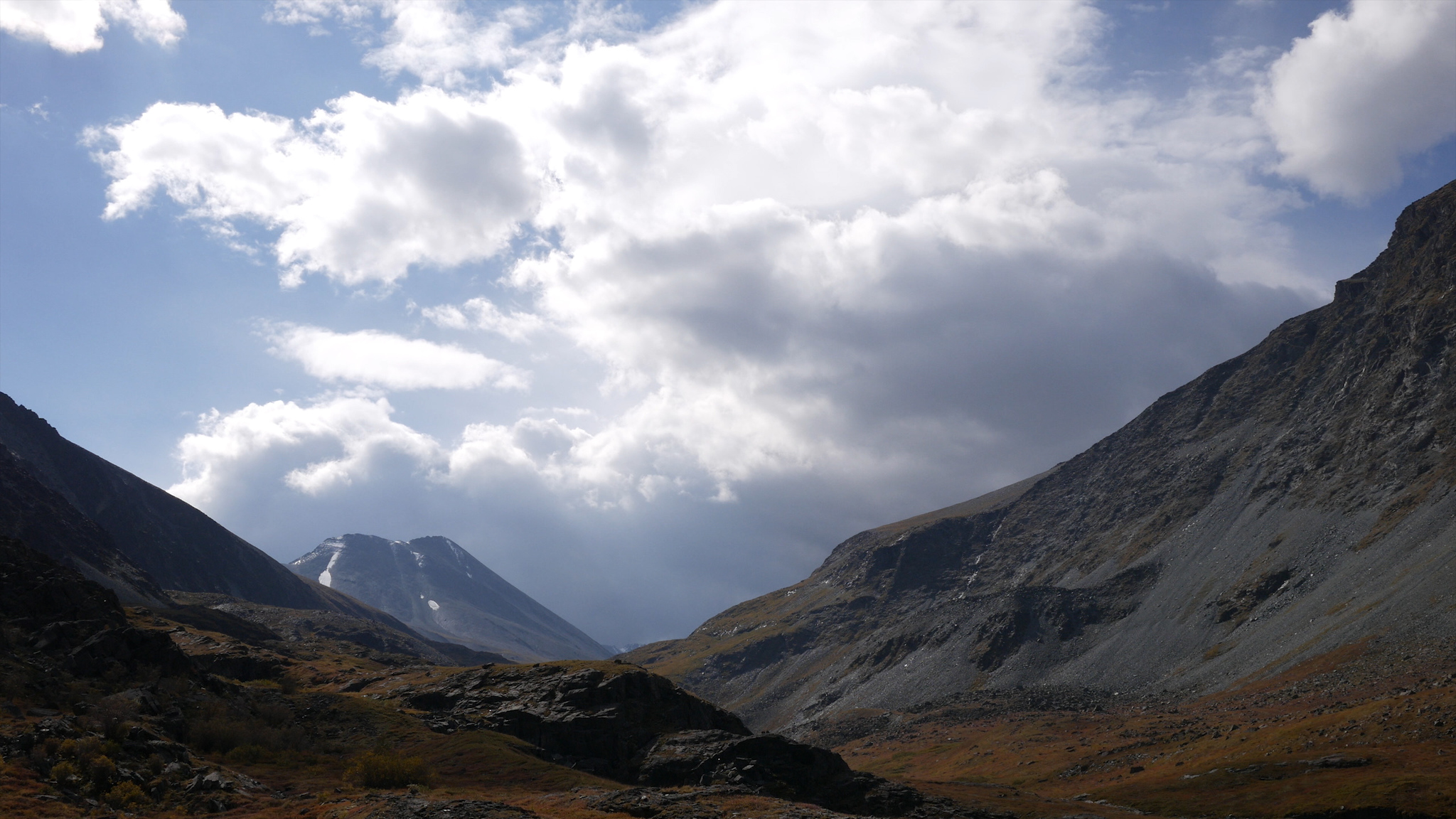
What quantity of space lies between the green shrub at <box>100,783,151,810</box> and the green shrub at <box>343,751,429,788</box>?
53.7 ft

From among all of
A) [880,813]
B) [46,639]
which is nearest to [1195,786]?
[880,813]

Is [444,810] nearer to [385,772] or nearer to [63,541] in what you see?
[385,772]

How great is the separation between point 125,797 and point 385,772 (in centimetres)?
1911

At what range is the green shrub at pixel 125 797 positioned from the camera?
1850 inches

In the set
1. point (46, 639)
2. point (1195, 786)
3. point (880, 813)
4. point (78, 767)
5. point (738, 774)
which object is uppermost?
point (46, 639)

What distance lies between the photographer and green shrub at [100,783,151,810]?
154ft

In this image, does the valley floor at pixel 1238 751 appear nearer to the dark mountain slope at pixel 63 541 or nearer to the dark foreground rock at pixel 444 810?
the dark foreground rock at pixel 444 810

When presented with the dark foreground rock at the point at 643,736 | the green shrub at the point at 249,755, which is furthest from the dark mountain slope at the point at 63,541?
the green shrub at the point at 249,755

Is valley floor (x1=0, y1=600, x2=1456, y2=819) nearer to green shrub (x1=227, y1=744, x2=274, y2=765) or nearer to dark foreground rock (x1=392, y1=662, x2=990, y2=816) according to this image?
green shrub (x1=227, y1=744, x2=274, y2=765)

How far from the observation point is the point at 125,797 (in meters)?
47.4

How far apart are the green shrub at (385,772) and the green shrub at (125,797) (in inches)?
645

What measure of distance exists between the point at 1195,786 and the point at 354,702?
3696 inches

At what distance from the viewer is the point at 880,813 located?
73.6 meters

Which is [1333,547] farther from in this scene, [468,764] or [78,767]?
[78,767]
